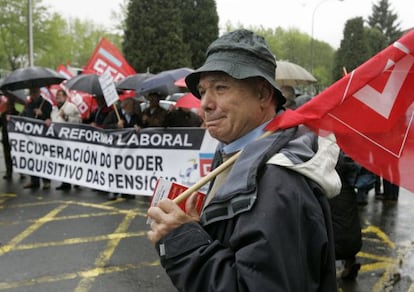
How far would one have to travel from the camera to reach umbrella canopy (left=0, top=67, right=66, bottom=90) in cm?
796

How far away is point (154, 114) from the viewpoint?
7.48 metres

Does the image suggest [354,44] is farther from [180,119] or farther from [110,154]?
[110,154]

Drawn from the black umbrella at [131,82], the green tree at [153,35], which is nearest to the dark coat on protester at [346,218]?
the black umbrella at [131,82]

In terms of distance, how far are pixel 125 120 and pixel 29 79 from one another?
1.93m

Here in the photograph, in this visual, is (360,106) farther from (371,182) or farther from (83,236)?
(371,182)

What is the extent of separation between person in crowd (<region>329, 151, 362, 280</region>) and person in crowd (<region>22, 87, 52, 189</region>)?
20.2 ft

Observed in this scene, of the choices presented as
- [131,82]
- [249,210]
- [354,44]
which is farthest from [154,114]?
[354,44]

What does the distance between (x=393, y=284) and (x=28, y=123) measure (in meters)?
6.82

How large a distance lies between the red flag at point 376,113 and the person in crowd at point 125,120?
602 centimetres

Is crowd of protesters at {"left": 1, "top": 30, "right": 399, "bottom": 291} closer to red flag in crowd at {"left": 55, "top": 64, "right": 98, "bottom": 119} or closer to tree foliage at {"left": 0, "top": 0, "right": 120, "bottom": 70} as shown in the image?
red flag in crowd at {"left": 55, "top": 64, "right": 98, "bottom": 119}

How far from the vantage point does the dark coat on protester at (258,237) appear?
50.1 inches

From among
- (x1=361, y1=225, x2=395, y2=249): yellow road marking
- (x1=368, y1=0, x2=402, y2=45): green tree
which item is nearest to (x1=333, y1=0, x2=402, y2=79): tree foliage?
(x1=368, y1=0, x2=402, y2=45): green tree

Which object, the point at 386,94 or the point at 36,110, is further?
the point at 36,110

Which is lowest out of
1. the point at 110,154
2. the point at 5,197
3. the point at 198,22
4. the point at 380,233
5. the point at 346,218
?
the point at 5,197
